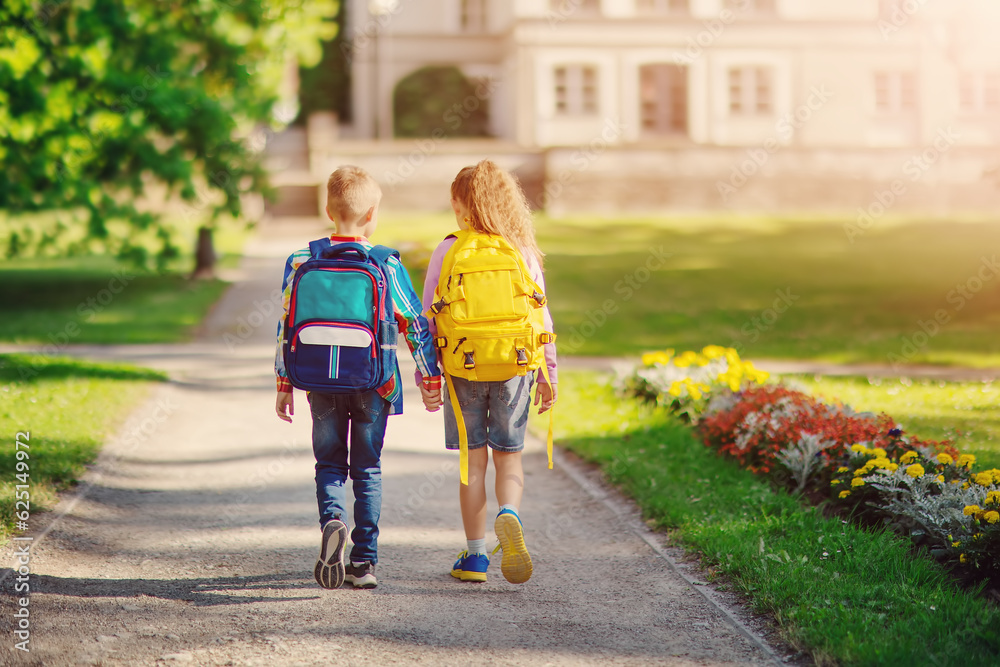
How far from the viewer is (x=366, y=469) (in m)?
4.69

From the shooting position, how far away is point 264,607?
4457mm

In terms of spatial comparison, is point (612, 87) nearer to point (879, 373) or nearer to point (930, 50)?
point (930, 50)

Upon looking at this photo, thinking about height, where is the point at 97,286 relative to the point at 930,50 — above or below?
below

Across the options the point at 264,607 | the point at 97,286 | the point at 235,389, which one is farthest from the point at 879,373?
the point at 97,286

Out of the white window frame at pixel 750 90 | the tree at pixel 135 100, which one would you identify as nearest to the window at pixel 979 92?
the white window frame at pixel 750 90

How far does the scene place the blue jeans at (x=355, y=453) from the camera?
183 inches

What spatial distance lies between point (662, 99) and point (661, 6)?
3028mm

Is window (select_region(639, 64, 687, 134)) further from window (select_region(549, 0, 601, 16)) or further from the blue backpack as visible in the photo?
the blue backpack

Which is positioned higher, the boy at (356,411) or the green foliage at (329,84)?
the green foliage at (329,84)

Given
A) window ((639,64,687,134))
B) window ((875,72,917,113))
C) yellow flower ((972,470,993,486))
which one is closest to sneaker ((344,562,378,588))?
yellow flower ((972,470,993,486))

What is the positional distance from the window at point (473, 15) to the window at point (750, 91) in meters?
9.22

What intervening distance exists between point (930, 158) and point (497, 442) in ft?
94.3

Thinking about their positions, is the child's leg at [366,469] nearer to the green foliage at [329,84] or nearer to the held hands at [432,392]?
the held hands at [432,392]

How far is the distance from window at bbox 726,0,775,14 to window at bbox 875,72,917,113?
4.26m
